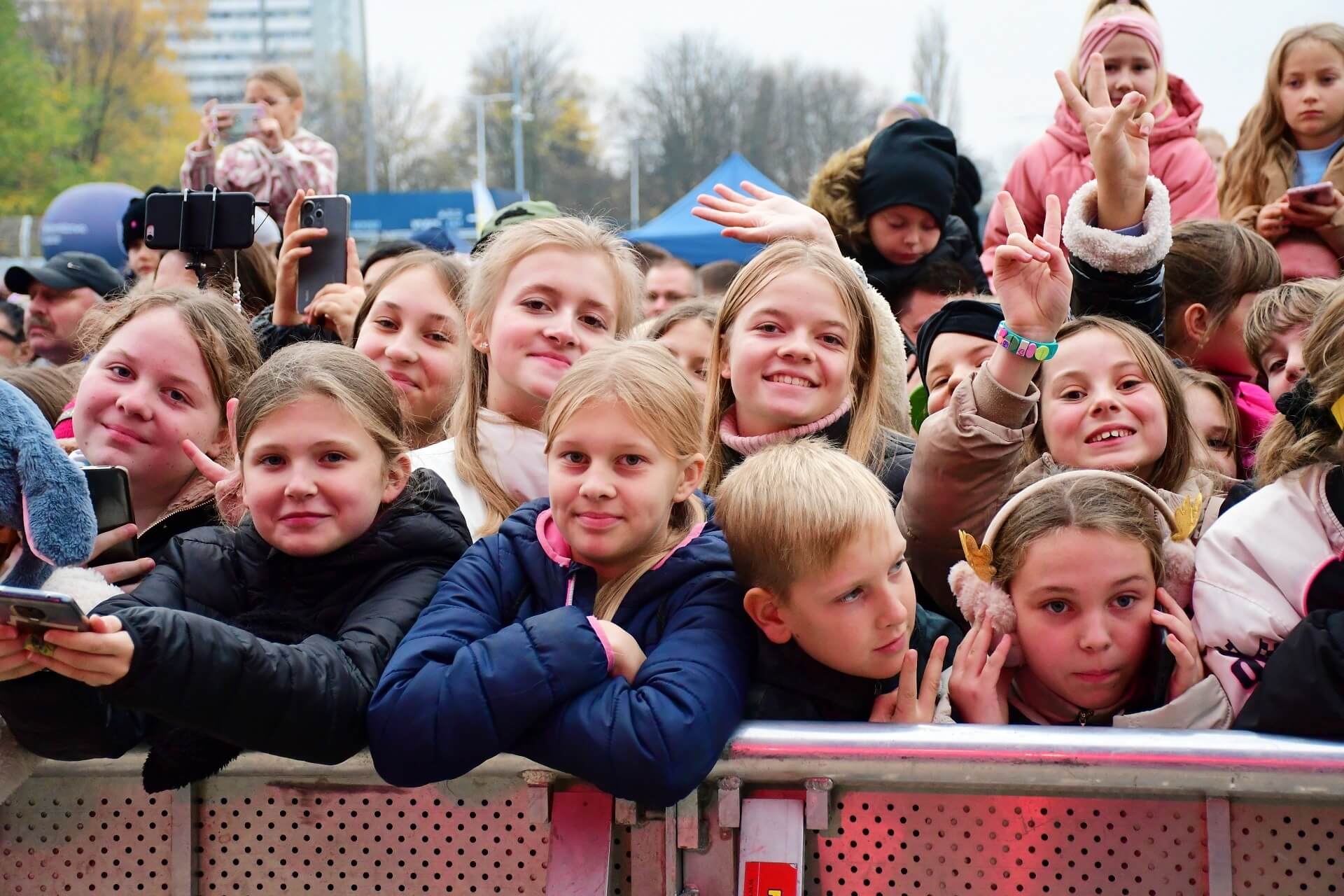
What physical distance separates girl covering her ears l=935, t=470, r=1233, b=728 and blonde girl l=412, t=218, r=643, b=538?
1083mm

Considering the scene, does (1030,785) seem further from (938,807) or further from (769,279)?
(769,279)

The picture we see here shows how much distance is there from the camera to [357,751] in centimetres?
201

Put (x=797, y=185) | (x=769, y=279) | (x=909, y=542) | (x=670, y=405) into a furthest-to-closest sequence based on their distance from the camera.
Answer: (x=797, y=185), (x=769, y=279), (x=909, y=542), (x=670, y=405)

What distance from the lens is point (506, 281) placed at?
10.4 ft

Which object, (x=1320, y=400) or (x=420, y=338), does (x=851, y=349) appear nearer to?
(x=1320, y=400)

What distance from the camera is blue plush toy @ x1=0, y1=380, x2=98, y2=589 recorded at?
197 centimetres

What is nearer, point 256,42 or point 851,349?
point 851,349

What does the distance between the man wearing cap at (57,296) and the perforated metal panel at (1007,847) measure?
20.6 ft

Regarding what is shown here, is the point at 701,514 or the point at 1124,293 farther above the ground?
the point at 1124,293

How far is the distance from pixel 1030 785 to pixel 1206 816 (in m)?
0.24

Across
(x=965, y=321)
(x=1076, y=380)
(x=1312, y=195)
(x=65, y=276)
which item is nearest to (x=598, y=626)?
(x=1076, y=380)

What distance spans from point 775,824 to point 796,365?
4.14 feet

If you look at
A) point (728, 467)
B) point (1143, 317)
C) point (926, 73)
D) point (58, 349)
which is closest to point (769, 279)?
point (728, 467)

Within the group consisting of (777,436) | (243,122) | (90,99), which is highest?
(90,99)
